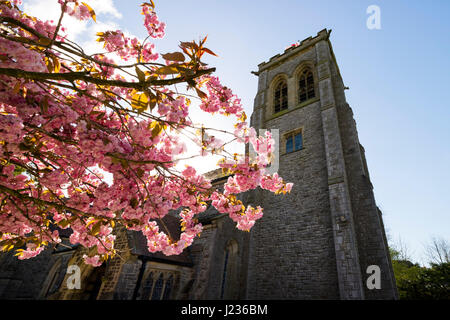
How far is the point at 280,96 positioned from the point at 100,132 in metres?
15.5

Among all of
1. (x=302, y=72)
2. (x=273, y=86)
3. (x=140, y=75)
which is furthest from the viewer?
(x=273, y=86)

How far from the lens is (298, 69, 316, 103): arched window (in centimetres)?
1436

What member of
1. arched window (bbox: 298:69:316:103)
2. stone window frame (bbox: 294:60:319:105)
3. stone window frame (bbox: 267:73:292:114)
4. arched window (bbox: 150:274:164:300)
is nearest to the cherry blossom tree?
Answer: arched window (bbox: 150:274:164:300)

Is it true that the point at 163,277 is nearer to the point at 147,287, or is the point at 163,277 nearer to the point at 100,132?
the point at 147,287

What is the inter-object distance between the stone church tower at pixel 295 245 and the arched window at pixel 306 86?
0.87ft

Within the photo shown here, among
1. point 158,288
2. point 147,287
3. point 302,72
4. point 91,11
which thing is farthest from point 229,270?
point 302,72

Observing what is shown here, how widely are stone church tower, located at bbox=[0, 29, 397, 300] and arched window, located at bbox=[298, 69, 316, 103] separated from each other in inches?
10.4

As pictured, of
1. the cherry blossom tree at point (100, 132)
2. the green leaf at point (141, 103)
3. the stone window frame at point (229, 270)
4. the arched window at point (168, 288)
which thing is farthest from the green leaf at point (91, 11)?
the stone window frame at point (229, 270)

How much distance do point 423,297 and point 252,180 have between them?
18714 millimetres

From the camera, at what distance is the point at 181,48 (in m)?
2.05

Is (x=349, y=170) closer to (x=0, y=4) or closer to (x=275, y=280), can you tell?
(x=275, y=280)

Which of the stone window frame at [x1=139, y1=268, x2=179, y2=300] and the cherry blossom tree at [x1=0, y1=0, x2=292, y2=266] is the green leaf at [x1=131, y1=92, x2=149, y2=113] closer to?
the cherry blossom tree at [x1=0, y1=0, x2=292, y2=266]

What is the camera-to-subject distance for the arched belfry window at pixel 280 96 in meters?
15.6

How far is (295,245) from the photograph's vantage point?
32.5ft
